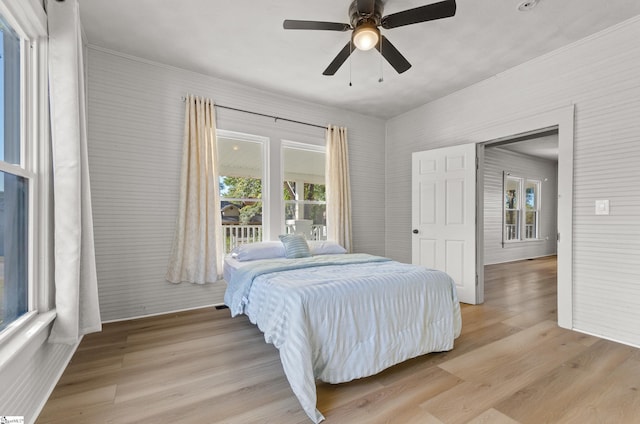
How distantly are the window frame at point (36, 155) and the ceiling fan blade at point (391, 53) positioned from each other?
2.27 meters

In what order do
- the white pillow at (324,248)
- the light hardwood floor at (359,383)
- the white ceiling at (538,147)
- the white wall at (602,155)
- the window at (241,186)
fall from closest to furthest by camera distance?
the light hardwood floor at (359,383) < the white wall at (602,155) < the white pillow at (324,248) < the window at (241,186) < the white ceiling at (538,147)

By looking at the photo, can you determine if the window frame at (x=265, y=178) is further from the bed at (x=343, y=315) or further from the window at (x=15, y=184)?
the window at (x=15, y=184)

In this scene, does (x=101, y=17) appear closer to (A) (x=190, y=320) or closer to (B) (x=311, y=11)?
(B) (x=311, y=11)

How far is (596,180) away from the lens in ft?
9.13

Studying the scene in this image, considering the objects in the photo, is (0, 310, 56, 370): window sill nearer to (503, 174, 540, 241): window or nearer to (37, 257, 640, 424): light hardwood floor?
(37, 257, 640, 424): light hardwood floor

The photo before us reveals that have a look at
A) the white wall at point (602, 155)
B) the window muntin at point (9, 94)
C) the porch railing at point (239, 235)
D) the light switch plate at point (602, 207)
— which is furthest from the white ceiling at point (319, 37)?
the porch railing at point (239, 235)

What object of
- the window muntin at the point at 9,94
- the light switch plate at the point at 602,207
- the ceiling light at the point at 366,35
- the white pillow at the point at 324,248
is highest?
the ceiling light at the point at 366,35

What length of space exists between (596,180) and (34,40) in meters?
4.61

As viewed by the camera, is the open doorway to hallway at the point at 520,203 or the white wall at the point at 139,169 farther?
the open doorway to hallway at the point at 520,203

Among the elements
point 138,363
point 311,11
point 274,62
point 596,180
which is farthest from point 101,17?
point 596,180

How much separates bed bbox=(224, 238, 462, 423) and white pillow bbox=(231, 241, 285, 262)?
69cm

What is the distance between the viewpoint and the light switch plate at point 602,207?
2.71 meters

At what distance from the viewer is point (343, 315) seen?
1.93 meters

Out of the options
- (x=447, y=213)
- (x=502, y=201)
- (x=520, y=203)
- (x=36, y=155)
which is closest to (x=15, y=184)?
(x=36, y=155)
